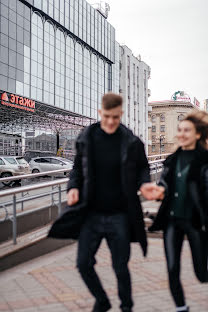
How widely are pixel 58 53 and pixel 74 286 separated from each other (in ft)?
141

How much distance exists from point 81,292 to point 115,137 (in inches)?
76.6

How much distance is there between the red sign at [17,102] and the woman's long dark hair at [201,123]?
103 feet

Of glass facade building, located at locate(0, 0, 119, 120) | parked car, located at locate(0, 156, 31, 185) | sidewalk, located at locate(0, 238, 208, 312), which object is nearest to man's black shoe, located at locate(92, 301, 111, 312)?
sidewalk, located at locate(0, 238, 208, 312)

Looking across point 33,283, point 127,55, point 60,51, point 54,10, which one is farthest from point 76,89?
point 33,283

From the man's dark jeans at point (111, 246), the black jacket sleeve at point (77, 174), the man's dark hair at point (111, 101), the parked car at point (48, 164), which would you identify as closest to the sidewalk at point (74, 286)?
the man's dark jeans at point (111, 246)

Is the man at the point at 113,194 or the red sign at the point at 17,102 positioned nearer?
the man at the point at 113,194

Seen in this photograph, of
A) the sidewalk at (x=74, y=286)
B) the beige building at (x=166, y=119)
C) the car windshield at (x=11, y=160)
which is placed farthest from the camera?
the beige building at (x=166, y=119)

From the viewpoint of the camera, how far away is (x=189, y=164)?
3049 millimetres

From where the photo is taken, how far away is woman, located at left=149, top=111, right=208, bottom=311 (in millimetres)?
2959

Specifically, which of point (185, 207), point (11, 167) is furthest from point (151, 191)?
point (11, 167)

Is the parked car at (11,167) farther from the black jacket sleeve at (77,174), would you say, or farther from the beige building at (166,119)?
the beige building at (166,119)

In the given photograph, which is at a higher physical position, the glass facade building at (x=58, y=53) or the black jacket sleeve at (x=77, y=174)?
the glass facade building at (x=58, y=53)

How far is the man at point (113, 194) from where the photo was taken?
2883 millimetres

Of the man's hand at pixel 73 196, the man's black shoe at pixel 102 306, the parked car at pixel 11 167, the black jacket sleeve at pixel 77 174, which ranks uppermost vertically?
the black jacket sleeve at pixel 77 174
